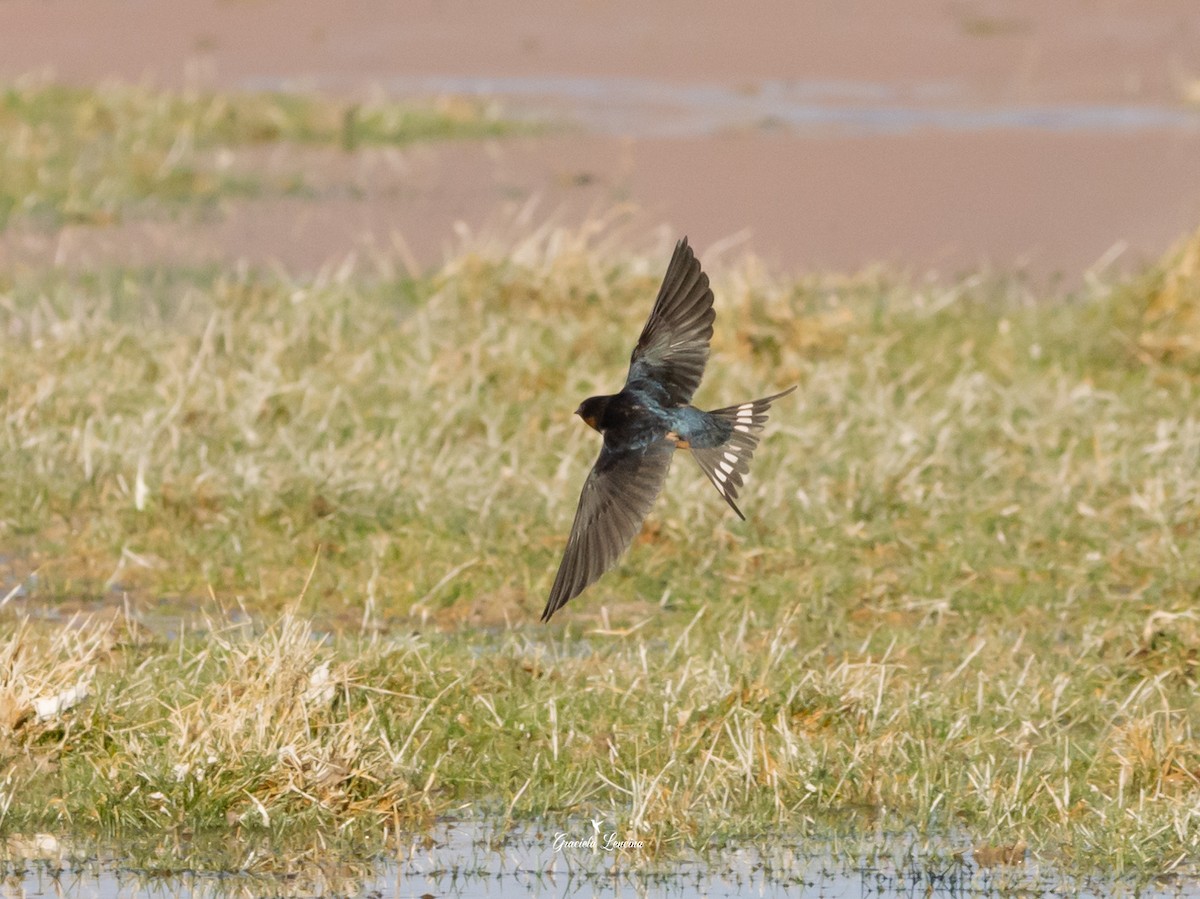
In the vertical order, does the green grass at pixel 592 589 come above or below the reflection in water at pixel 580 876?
above

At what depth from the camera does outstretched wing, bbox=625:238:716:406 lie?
7.05 m

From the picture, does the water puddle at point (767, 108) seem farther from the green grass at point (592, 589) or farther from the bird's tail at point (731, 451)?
the bird's tail at point (731, 451)

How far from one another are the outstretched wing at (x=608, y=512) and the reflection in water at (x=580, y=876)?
0.66 metres

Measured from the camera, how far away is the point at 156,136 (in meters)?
21.0

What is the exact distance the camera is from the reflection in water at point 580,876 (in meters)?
5.92

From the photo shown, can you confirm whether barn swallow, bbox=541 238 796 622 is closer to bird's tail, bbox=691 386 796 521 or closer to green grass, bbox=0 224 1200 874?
bird's tail, bbox=691 386 796 521

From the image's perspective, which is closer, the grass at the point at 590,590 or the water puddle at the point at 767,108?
the grass at the point at 590,590

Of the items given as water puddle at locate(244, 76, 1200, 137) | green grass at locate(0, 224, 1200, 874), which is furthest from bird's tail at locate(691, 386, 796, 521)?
water puddle at locate(244, 76, 1200, 137)

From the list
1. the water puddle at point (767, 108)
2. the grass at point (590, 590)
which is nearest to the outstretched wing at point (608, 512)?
the grass at point (590, 590)

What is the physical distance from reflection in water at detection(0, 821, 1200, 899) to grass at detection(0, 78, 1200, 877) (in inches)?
3.9

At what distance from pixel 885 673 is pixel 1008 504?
7.55 ft

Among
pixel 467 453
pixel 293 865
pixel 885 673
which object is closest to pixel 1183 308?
pixel 467 453

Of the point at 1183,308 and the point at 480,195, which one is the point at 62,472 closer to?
the point at 1183,308

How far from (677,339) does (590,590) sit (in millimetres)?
1843
